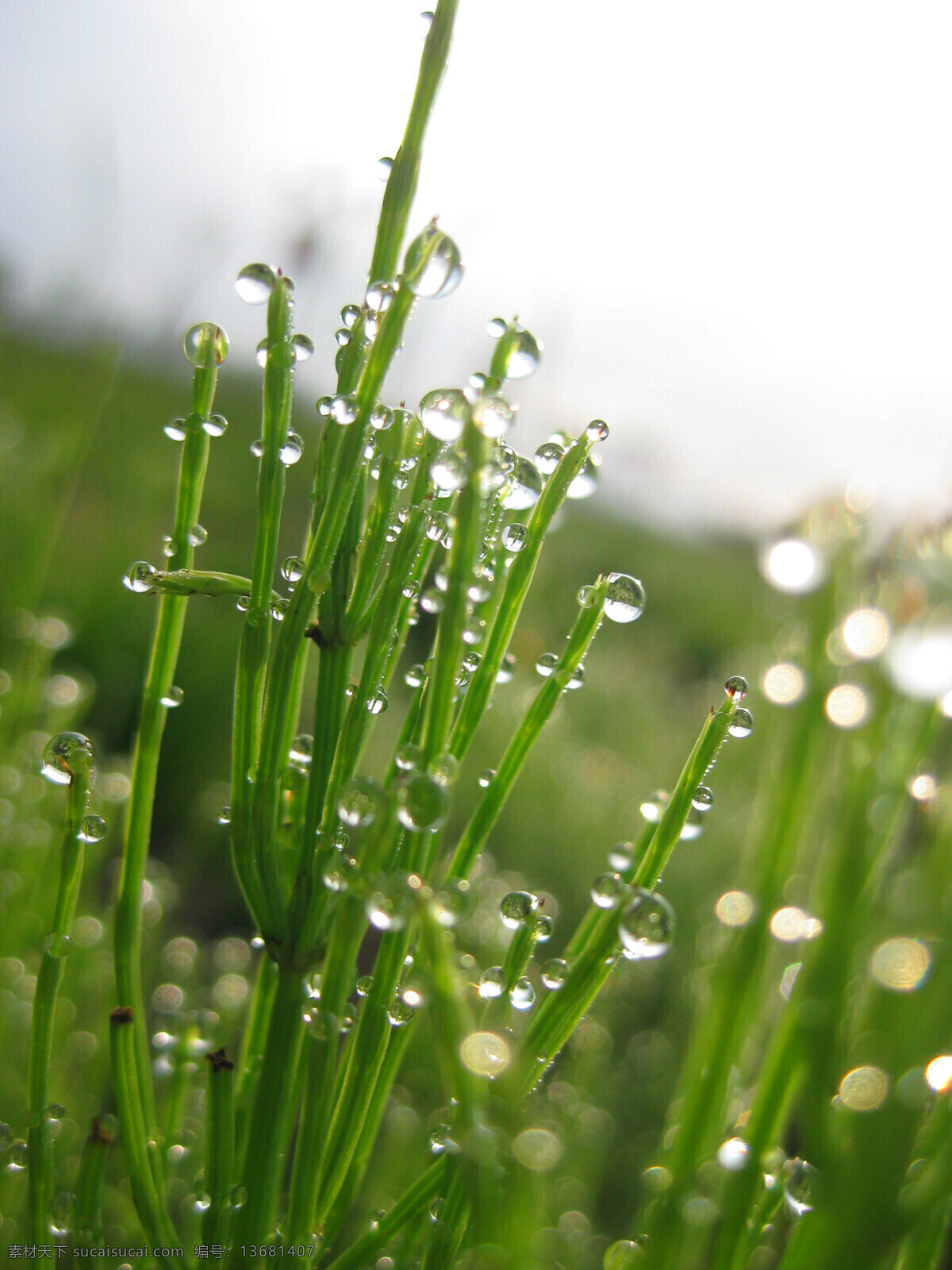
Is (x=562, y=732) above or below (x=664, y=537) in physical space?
below

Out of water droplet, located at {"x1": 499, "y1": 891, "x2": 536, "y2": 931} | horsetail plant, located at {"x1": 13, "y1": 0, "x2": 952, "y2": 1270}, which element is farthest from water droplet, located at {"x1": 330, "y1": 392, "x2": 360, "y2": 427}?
water droplet, located at {"x1": 499, "y1": 891, "x2": 536, "y2": 931}

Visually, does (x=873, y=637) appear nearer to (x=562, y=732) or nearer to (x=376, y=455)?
(x=376, y=455)

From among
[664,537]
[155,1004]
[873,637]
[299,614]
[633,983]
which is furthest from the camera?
[664,537]

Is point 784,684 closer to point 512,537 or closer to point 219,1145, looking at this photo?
point 512,537

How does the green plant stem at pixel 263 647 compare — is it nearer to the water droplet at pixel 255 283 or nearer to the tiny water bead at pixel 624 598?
the water droplet at pixel 255 283

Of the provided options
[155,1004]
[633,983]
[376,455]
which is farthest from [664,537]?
[376,455]

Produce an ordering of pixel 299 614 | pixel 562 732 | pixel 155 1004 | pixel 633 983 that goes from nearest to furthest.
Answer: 1. pixel 299 614
2. pixel 155 1004
3. pixel 633 983
4. pixel 562 732

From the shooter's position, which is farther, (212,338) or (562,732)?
(562,732)

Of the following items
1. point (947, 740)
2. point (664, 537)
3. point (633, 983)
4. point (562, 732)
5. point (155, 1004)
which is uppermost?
point (664, 537)
